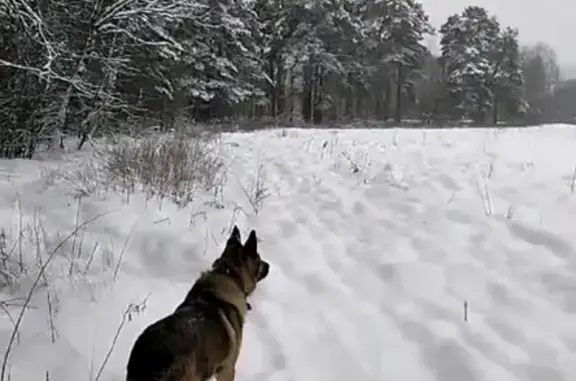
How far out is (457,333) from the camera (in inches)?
130

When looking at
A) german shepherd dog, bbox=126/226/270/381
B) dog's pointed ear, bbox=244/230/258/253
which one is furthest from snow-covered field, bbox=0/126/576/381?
dog's pointed ear, bbox=244/230/258/253

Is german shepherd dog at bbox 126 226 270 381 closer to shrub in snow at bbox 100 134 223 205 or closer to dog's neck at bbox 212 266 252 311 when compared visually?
dog's neck at bbox 212 266 252 311

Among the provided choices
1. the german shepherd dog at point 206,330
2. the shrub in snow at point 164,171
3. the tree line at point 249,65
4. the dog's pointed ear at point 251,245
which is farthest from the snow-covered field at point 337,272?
the tree line at point 249,65

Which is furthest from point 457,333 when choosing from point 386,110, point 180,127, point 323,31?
point 386,110

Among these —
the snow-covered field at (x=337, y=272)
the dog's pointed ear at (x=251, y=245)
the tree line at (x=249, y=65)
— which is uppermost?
the tree line at (x=249, y=65)

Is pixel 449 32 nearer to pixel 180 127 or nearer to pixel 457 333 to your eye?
pixel 180 127

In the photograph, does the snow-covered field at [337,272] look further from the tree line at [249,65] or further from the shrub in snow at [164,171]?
the tree line at [249,65]

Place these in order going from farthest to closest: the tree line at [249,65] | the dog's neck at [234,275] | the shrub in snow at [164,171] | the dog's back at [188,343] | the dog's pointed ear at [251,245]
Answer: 1. the tree line at [249,65]
2. the shrub in snow at [164,171]
3. the dog's pointed ear at [251,245]
4. the dog's neck at [234,275]
5. the dog's back at [188,343]

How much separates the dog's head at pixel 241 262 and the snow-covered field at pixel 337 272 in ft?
1.56

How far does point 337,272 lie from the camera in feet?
14.0

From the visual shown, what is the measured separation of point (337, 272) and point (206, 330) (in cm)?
191

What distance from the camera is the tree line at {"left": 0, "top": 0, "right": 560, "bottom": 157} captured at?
833 cm

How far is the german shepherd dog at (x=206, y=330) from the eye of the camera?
88.1 inches

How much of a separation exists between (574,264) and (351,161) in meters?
4.05
